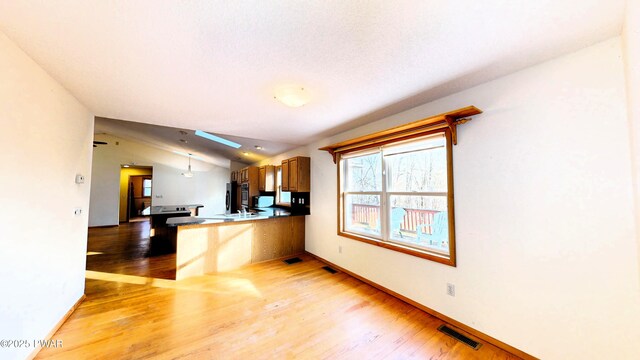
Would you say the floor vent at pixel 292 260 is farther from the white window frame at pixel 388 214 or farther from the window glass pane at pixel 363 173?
the window glass pane at pixel 363 173

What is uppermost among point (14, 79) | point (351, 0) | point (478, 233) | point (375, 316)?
point (351, 0)

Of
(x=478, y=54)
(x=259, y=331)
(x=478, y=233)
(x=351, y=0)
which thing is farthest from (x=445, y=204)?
(x=259, y=331)

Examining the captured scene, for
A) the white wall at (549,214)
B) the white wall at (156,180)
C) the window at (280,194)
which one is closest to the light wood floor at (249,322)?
the white wall at (549,214)

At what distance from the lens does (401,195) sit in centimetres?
287

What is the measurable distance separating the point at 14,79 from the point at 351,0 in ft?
7.97

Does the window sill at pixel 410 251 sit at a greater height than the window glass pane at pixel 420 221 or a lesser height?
lesser

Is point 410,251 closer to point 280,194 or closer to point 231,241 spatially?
point 231,241

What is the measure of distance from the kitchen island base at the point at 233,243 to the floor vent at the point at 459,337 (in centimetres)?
311

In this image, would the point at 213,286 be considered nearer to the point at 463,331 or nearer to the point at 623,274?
the point at 463,331

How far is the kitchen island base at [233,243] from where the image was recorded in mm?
3518

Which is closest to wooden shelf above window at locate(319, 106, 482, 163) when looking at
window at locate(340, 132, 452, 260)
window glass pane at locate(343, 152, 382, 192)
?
window at locate(340, 132, 452, 260)

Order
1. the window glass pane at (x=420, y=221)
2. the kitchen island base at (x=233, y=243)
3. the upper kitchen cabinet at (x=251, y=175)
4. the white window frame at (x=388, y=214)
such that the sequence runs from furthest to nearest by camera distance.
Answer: the upper kitchen cabinet at (x=251, y=175)
the kitchen island base at (x=233, y=243)
the window glass pane at (x=420, y=221)
the white window frame at (x=388, y=214)

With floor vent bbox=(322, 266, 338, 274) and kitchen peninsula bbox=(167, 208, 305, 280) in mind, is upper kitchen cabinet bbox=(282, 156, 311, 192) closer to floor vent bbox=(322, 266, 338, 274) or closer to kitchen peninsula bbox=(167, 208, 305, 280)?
kitchen peninsula bbox=(167, 208, 305, 280)

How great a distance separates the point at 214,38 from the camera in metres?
1.41
